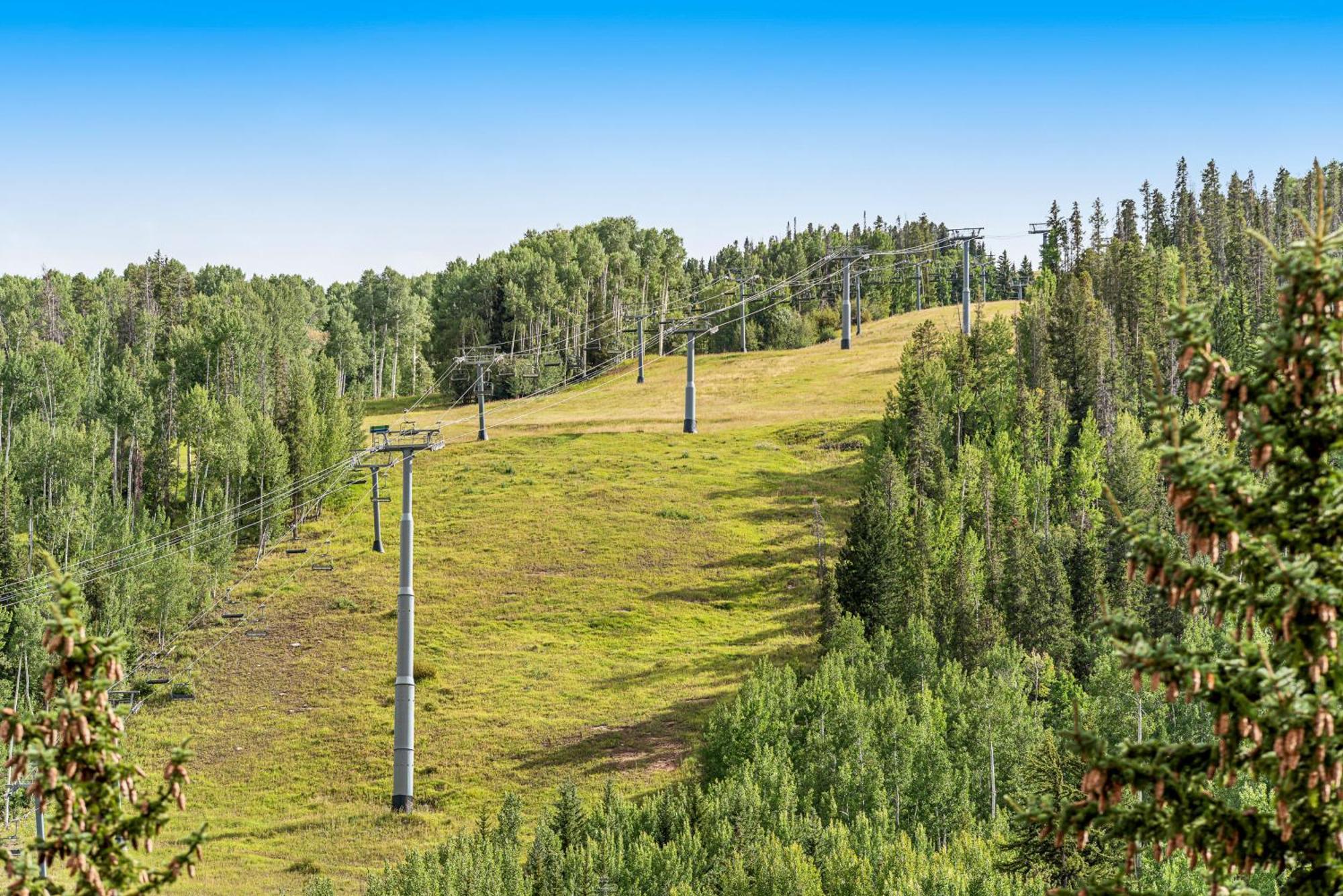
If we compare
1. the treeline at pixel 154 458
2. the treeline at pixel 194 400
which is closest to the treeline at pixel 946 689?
the treeline at pixel 194 400

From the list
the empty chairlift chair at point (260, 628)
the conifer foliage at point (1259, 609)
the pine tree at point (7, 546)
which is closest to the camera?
the conifer foliage at point (1259, 609)

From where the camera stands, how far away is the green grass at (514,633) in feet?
246

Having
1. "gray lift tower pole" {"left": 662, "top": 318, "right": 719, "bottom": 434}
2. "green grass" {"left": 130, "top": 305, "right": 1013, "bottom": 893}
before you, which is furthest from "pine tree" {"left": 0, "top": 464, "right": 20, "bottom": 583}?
"gray lift tower pole" {"left": 662, "top": 318, "right": 719, "bottom": 434}

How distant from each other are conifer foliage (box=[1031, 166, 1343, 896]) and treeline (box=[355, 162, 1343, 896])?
0.62 metres

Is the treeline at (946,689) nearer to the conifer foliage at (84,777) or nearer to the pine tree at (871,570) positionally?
the pine tree at (871,570)

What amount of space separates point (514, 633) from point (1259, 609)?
3424 inches

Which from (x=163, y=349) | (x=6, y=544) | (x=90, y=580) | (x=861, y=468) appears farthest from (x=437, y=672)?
(x=163, y=349)

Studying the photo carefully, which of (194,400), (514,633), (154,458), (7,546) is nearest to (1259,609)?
(514,633)

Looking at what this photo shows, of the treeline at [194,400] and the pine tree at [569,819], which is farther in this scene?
the treeline at [194,400]

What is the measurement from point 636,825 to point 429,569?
44.2 metres

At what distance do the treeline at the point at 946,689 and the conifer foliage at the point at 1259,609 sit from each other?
617 millimetres

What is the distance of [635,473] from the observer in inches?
4985

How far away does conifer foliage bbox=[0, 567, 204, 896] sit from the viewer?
12.7 meters

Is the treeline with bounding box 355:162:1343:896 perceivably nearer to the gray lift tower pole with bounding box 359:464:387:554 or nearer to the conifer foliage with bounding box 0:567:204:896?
the conifer foliage with bounding box 0:567:204:896
